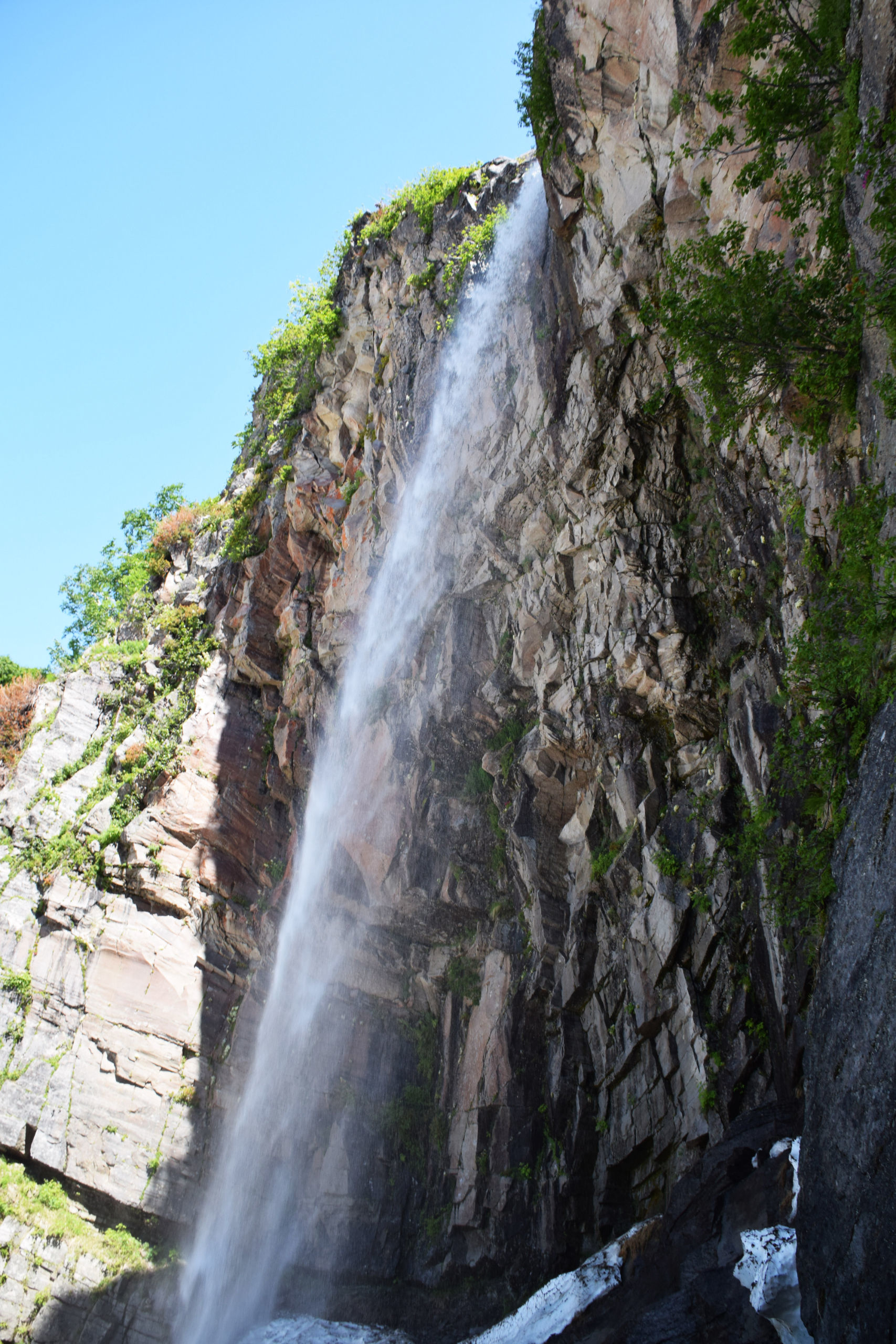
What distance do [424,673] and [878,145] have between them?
1297 centimetres

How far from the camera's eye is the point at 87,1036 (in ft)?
67.6

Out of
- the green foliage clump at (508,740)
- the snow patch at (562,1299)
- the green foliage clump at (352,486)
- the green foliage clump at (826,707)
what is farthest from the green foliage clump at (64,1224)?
the green foliage clump at (352,486)

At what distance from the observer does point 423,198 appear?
23750mm

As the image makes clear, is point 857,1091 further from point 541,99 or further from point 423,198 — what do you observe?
point 423,198

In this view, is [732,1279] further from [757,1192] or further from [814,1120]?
[814,1120]

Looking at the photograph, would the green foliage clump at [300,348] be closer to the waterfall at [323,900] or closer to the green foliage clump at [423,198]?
the green foliage clump at [423,198]

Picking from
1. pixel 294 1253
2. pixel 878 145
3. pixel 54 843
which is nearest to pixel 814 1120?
pixel 878 145

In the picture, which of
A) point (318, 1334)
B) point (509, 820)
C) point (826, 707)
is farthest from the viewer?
point (509, 820)

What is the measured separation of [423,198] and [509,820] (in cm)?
1663

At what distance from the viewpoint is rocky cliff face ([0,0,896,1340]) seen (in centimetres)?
1184

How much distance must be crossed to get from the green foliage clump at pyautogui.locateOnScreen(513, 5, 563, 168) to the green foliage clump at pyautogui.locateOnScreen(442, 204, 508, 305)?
4399mm

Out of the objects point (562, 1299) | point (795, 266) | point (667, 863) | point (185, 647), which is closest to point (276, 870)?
point (185, 647)

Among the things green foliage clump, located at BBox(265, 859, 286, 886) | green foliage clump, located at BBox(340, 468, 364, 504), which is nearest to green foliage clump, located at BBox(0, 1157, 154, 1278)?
green foliage clump, located at BBox(265, 859, 286, 886)

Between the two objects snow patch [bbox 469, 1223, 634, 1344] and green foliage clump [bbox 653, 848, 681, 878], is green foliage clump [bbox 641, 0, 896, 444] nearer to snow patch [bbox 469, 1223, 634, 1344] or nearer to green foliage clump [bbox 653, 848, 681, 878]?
green foliage clump [bbox 653, 848, 681, 878]
